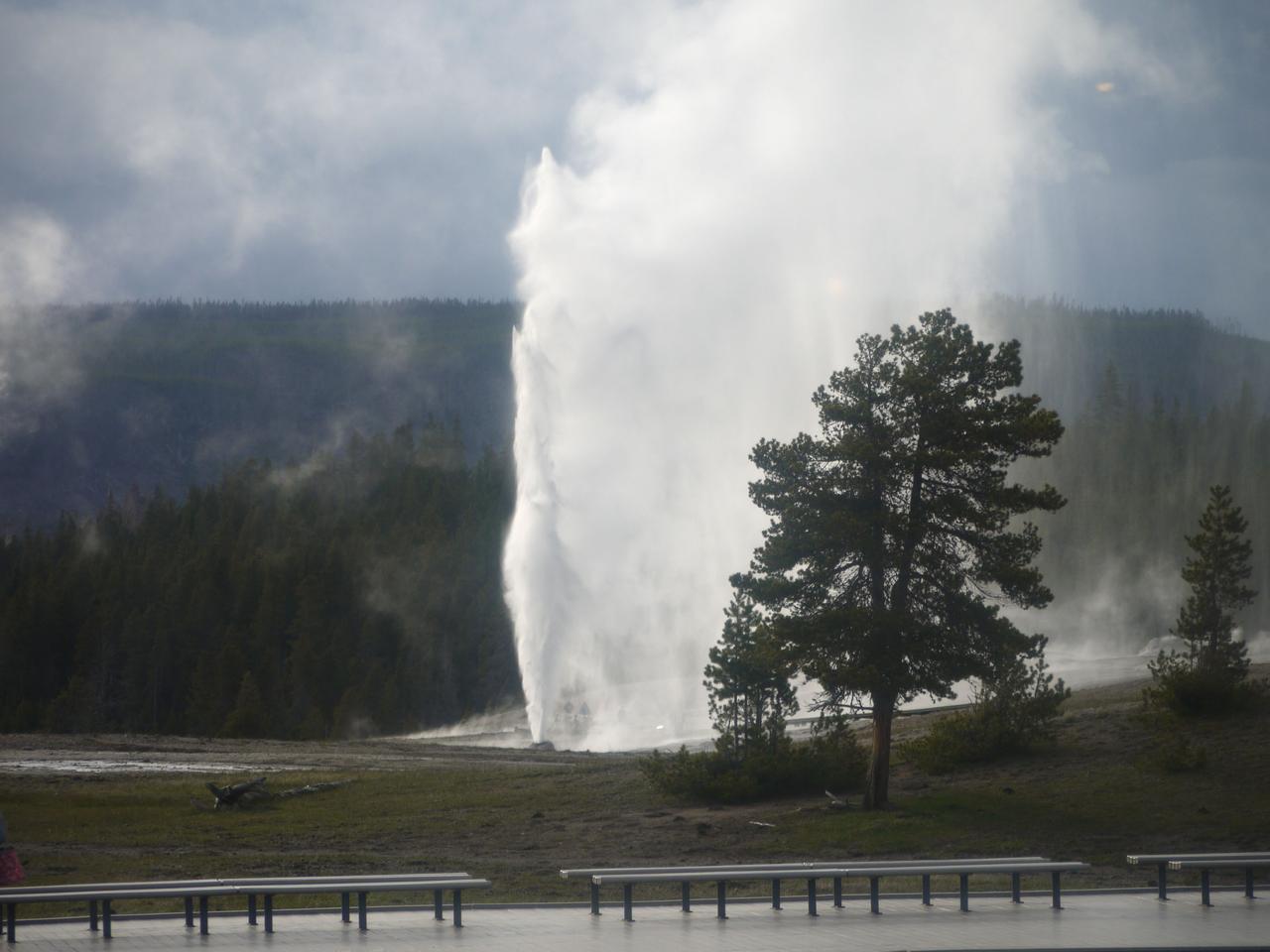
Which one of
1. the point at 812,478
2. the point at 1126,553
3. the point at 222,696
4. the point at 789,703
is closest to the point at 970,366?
the point at 812,478

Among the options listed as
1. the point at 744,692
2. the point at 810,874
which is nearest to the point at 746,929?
the point at 810,874

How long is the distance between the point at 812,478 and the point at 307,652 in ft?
232

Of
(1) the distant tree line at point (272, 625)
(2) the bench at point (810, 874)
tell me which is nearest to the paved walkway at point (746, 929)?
(2) the bench at point (810, 874)

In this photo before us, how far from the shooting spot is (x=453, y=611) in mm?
105875

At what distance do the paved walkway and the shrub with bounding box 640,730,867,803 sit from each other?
1411 cm

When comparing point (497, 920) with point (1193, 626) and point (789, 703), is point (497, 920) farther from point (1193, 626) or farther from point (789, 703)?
point (1193, 626)

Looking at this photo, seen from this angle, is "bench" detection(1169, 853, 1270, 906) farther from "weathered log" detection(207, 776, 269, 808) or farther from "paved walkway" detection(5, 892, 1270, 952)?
"weathered log" detection(207, 776, 269, 808)

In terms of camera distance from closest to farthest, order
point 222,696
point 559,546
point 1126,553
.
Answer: point 559,546 < point 222,696 < point 1126,553

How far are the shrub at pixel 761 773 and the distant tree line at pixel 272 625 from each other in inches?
2006

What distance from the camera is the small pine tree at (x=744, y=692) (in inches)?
1272

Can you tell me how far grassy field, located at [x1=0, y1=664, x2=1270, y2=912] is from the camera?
2394cm

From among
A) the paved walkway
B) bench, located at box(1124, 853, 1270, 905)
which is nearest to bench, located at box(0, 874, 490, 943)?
the paved walkway

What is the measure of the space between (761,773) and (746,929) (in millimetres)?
16682

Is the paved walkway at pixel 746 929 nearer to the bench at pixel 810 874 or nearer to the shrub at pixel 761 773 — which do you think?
the bench at pixel 810 874
